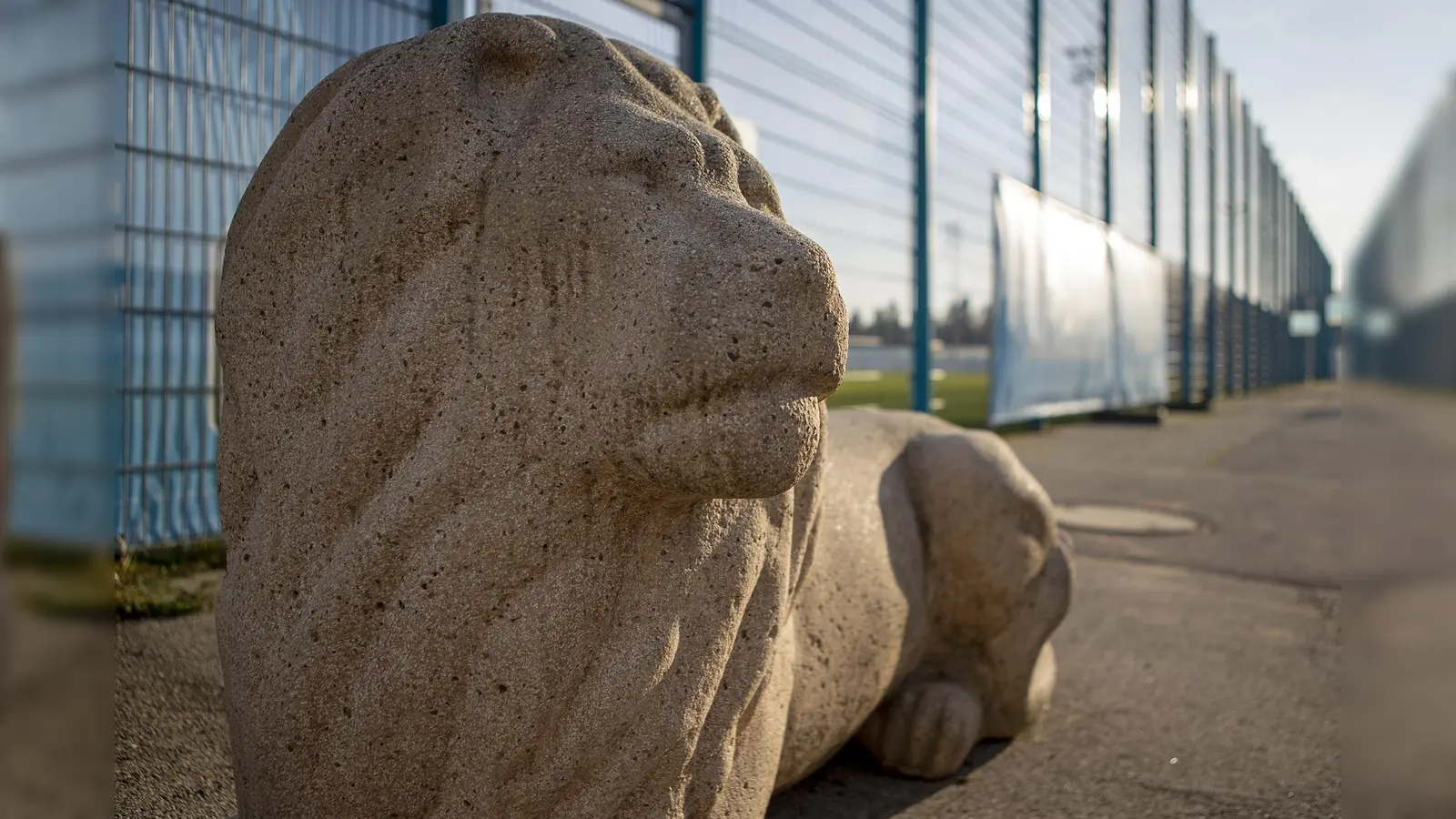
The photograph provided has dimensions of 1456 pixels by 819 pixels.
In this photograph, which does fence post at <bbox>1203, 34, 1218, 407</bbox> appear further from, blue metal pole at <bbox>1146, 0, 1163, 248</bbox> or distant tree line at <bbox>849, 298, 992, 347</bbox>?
distant tree line at <bbox>849, 298, 992, 347</bbox>

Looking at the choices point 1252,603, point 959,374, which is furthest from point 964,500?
point 959,374

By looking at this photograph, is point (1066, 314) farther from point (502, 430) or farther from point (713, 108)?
point (502, 430)

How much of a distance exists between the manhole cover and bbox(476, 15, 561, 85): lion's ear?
15.7ft

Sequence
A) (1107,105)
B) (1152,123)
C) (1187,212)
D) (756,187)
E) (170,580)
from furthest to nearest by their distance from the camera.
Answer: (1187,212)
(1152,123)
(1107,105)
(170,580)
(756,187)

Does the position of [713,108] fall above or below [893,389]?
above

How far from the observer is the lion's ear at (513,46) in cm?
129

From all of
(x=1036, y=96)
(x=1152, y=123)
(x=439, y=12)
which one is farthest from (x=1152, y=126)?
(x=439, y=12)

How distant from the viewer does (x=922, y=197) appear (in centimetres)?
857

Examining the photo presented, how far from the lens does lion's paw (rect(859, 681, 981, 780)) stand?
2.22m

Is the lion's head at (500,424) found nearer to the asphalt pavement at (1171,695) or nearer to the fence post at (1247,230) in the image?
the asphalt pavement at (1171,695)

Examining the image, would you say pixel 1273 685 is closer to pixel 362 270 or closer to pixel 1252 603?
pixel 1252 603

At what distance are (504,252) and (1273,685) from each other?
2824 mm

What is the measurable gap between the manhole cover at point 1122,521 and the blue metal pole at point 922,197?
2.47m

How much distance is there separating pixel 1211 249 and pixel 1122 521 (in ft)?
52.9
